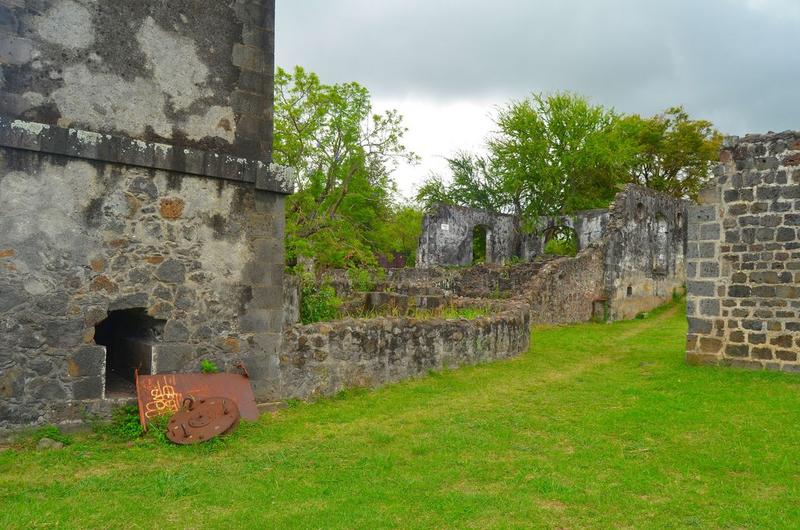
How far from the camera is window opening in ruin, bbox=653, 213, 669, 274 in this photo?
77.3 ft

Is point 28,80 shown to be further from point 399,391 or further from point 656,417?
point 656,417

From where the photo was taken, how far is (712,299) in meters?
11.4

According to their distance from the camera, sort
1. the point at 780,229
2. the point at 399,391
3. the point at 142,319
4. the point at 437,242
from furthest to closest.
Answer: the point at 437,242 < the point at 780,229 < the point at 399,391 < the point at 142,319

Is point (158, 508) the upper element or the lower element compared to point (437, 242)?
lower

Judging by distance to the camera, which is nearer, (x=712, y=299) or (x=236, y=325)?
(x=236, y=325)

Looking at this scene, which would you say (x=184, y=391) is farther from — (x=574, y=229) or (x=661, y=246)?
(x=574, y=229)

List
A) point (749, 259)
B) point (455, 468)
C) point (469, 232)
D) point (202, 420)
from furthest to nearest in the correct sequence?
point (469, 232), point (749, 259), point (202, 420), point (455, 468)

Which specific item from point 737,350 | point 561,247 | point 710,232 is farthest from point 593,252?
point 737,350

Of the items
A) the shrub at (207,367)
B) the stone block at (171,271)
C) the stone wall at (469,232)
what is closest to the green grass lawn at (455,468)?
the shrub at (207,367)

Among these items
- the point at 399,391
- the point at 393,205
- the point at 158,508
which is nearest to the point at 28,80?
the point at 158,508

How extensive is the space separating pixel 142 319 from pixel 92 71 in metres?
2.64

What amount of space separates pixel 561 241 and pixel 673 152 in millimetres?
13856

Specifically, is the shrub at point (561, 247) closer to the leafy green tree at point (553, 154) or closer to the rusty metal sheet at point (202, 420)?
the leafy green tree at point (553, 154)

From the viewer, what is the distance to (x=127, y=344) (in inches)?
308
